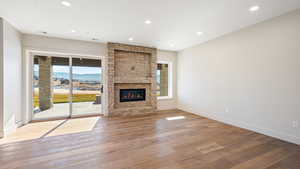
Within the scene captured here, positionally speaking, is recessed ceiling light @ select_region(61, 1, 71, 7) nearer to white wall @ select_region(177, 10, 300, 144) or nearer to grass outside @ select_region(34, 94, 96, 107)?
grass outside @ select_region(34, 94, 96, 107)

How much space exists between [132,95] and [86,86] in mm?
1764

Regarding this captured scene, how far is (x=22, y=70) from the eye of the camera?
3992 mm

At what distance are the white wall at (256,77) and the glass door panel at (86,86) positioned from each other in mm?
A: 3871

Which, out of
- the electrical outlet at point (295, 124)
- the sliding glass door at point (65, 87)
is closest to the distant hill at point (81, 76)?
the sliding glass door at point (65, 87)

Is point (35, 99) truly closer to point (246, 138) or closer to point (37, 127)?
point (37, 127)

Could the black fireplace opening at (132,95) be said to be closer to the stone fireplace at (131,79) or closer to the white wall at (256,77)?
the stone fireplace at (131,79)

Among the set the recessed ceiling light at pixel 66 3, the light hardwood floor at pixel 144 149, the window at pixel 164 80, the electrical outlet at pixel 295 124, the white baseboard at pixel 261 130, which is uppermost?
the recessed ceiling light at pixel 66 3

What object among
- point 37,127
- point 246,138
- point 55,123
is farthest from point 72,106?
point 246,138

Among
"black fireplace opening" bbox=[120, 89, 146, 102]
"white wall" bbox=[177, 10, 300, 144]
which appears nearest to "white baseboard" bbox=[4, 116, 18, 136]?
"black fireplace opening" bbox=[120, 89, 146, 102]

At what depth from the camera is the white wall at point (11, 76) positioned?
3.12 meters

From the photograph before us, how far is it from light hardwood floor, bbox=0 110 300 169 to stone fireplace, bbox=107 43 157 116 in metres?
1.58

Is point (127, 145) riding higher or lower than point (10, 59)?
lower

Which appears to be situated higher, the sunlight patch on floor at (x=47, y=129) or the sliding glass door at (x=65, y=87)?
the sliding glass door at (x=65, y=87)

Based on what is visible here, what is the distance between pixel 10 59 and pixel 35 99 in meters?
1.56
